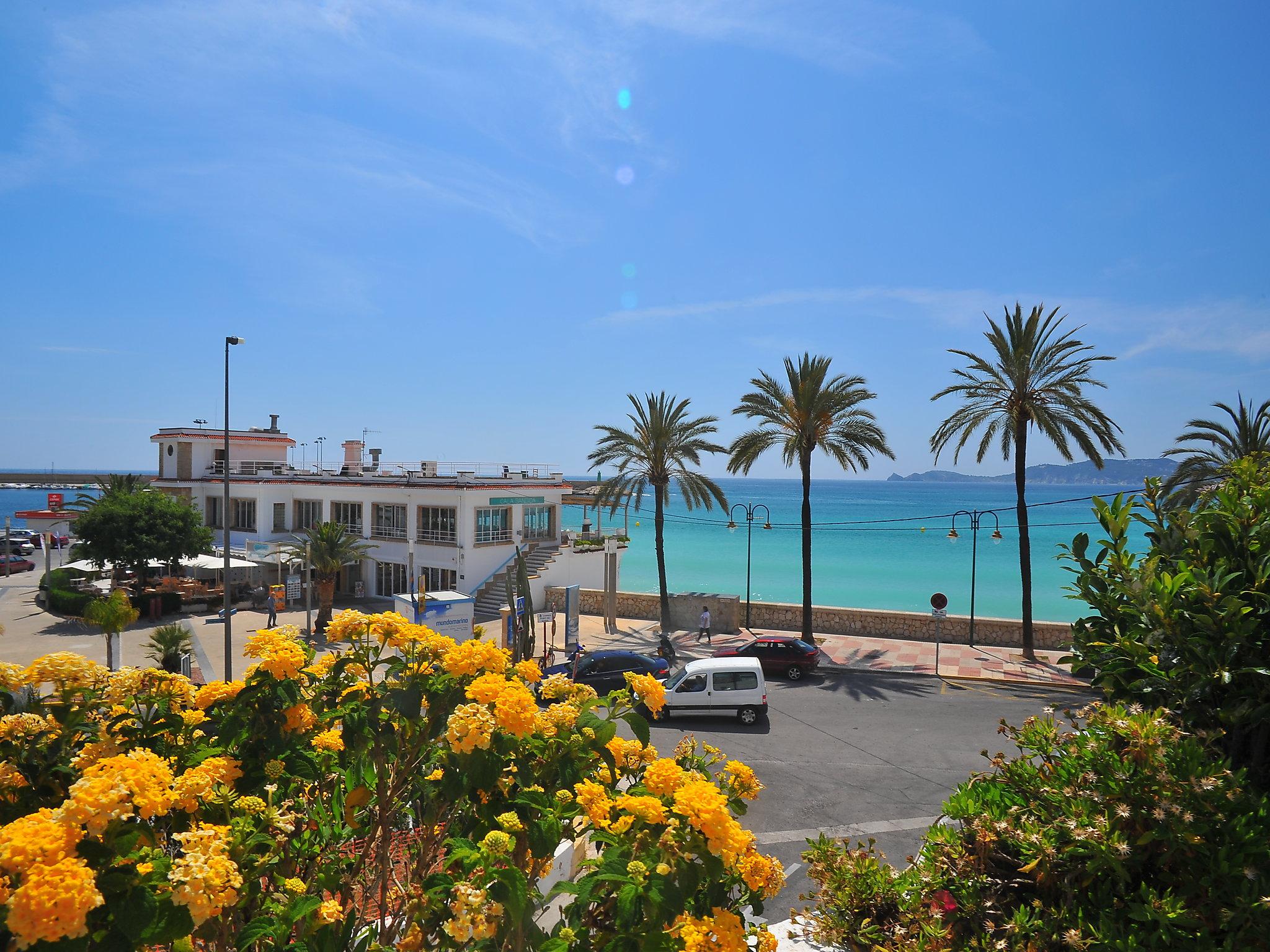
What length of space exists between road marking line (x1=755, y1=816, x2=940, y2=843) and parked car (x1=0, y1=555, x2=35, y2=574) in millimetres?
48082

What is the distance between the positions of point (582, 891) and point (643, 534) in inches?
5459

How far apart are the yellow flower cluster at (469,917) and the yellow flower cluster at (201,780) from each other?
0.97 metres

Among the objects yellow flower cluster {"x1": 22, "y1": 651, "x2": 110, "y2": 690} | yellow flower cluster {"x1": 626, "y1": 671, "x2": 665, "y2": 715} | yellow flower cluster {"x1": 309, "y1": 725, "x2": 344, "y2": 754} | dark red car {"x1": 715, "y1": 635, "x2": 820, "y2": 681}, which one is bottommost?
dark red car {"x1": 715, "y1": 635, "x2": 820, "y2": 681}

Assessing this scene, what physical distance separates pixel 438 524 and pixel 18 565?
31.0 m

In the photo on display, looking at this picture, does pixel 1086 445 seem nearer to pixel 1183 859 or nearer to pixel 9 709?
pixel 1183 859

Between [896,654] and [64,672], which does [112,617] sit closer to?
[64,672]

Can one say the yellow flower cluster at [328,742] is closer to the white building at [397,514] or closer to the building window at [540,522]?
the white building at [397,514]

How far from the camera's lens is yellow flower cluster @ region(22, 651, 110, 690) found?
285cm

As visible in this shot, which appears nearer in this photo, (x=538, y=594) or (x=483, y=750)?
(x=483, y=750)

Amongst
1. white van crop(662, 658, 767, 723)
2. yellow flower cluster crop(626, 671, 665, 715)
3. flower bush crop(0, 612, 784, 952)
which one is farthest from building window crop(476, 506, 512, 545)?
yellow flower cluster crop(626, 671, 665, 715)

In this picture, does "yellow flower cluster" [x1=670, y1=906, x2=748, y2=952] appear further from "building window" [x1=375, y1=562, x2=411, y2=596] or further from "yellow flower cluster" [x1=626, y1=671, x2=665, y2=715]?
"building window" [x1=375, y1=562, x2=411, y2=596]

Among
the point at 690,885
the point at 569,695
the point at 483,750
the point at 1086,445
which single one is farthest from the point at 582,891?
the point at 1086,445

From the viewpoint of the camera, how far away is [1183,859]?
3188 mm

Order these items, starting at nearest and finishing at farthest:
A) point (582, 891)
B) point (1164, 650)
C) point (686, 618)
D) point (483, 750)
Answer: point (582, 891) < point (483, 750) < point (1164, 650) < point (686, 618)
